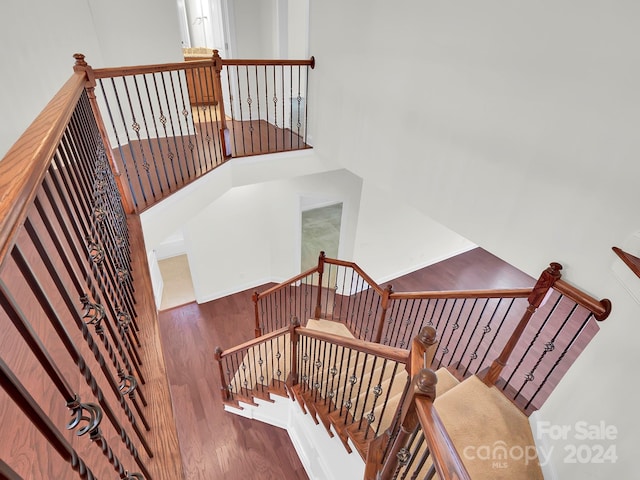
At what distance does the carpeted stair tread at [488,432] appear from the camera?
80.8 inches

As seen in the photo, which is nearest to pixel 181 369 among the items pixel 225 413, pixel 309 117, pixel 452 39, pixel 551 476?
pixel 225 413

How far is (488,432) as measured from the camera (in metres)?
2.24

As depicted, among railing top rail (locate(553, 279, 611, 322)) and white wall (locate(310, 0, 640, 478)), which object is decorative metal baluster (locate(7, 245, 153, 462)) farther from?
railing top rail (locate(553, 279, 611, 322))

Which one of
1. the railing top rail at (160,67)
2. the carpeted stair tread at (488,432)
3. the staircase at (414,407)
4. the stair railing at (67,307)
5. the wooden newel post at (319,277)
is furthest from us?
the wooden newel post at (319,277)

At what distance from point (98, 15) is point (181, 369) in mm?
4572

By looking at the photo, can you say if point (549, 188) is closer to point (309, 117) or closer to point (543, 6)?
point (543, 6)

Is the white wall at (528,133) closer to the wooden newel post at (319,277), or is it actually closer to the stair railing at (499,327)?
the stair railing at (499,327)

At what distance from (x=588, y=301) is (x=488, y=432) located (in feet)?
3.56

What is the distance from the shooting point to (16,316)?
604 mm

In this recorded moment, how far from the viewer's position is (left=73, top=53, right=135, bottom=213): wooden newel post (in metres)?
1.99

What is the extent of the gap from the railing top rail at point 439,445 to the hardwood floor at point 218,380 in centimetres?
333

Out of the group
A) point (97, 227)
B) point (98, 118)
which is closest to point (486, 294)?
point (97, 227)

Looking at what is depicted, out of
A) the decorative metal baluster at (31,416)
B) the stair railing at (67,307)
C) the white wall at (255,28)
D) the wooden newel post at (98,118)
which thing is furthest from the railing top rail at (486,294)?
the white wall at (255,28)

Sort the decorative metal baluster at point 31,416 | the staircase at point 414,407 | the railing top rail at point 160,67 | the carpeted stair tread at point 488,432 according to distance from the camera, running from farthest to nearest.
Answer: the railing top rail at point 160,67 < the carpeted stair tread at point 488,432 < the staircase at point 414,407 < the decorative metal baluster at point 31,416
